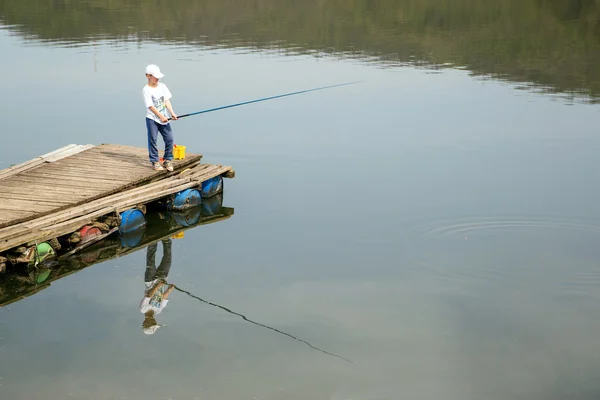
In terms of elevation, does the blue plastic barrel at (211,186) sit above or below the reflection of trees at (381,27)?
below

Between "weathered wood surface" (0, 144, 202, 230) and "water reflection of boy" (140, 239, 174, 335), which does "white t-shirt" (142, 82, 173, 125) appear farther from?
"water reflection of boy" (140, 239, 174, 335)

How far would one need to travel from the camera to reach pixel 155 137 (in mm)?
17578

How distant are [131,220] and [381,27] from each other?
29136 millimetres

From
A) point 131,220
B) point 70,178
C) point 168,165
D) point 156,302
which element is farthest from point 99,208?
point 156,302

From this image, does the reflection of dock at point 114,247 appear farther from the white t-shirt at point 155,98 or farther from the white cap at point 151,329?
the white cap at point 151,329

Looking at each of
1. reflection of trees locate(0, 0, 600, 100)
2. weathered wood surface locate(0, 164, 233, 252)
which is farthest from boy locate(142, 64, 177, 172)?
reflection of trees locate(0, 0, 600, 100)

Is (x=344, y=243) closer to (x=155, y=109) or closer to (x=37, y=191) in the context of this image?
(x=155, y=109)

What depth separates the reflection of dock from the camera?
14.0 meters

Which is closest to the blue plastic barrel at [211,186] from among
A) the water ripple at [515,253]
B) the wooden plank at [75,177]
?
the wooden plank at [75,177]

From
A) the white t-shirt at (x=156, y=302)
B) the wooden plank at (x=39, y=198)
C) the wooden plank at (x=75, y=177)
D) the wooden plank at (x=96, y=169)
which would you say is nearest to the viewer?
the white t-shirt at (x=156, y=302)

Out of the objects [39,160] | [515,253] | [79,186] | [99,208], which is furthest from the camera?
[39,160]

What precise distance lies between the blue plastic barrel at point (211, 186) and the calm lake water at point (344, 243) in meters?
0.32

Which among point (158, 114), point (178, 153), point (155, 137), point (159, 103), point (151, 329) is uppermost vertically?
point (159, 103)

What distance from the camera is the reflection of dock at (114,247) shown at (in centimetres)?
1398
